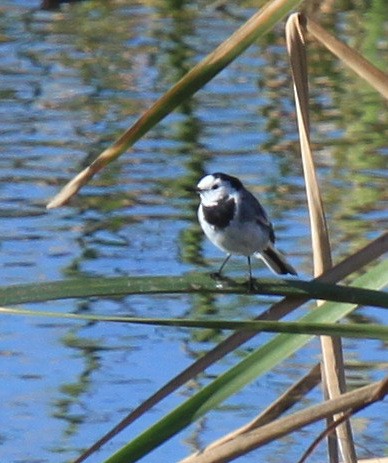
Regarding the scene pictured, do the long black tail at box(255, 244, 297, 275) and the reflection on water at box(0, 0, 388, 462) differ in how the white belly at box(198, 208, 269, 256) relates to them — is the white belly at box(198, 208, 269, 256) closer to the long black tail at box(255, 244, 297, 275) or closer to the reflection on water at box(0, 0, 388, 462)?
the long black tail at box(255, 244, 297, 275)

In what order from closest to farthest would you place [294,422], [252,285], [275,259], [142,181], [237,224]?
[294,422]
[252,285]
[237,224]
[275,259]
[142,181]

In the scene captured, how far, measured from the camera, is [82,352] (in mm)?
6266

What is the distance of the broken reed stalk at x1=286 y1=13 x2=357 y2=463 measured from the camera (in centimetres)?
390

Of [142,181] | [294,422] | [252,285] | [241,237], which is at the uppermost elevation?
[252,285]

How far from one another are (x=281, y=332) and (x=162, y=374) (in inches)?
113

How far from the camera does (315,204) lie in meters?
3.94

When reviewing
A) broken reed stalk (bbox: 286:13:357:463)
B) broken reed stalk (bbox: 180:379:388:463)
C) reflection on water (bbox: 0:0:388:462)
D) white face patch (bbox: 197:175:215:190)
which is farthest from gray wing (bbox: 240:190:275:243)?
broken reed stalk (bbox: 180:379:388:463)

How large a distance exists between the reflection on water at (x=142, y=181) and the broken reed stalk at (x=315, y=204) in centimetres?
25

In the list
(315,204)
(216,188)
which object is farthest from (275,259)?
(315,204)

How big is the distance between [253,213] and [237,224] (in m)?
0.12

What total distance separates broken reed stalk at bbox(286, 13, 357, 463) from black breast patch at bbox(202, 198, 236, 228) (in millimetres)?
1044

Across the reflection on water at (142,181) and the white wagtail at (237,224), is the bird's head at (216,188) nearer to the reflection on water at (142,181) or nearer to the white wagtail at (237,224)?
the white wagtail at (237,224)

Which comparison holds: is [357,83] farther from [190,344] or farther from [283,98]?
[190,344]

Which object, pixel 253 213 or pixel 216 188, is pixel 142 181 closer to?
pixel 216 188
